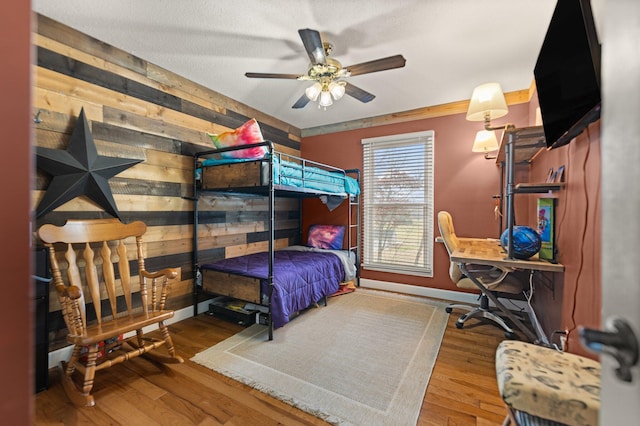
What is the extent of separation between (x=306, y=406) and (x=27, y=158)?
1638 mm

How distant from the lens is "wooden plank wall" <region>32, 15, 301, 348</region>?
187 centimetres

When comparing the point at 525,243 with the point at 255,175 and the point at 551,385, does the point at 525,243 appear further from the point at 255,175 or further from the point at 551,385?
the point at 255,175

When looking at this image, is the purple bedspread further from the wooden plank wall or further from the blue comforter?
the blue comforter

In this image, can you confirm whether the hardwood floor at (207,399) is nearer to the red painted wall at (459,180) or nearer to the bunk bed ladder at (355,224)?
the red painted wall at (459,180)

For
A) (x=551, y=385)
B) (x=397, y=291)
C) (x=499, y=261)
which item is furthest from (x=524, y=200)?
(x=551, y=385)

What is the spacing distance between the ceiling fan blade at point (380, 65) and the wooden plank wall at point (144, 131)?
178 centimetres

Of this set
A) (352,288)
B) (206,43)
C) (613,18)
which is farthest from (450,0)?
(352,288)

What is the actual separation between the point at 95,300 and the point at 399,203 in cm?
328

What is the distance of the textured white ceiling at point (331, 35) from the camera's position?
176 cm

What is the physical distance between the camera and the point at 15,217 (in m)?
0.41

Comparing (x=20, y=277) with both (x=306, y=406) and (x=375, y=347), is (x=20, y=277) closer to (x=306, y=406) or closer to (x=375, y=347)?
(x=306, y=406)

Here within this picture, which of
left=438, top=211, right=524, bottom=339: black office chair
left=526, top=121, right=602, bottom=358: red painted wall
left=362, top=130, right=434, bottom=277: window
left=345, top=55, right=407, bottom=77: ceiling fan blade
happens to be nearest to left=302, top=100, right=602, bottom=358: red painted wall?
left=526, top=121, right=602, bottom=358: red painted wall

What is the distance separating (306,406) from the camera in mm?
1498

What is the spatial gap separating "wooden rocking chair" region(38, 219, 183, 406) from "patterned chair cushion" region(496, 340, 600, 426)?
1.94 m
